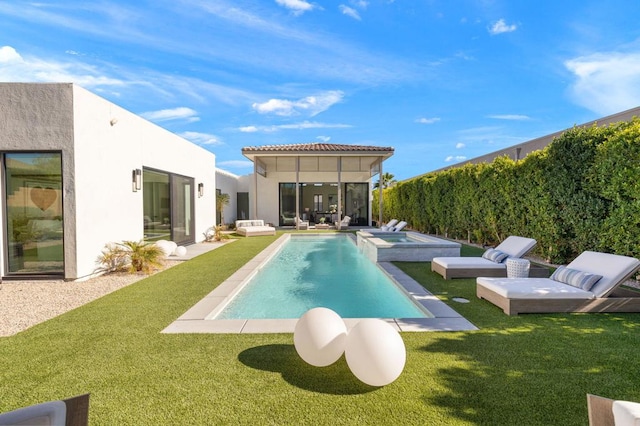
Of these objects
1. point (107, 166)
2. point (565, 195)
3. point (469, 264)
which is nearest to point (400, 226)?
point (565, 195)

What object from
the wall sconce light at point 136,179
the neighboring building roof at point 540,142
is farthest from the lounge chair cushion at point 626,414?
the wall sconce light at point 136,179

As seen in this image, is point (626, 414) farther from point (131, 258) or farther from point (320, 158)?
point (320, 158)

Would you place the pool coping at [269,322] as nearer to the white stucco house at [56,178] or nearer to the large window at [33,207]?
the white stucco house at [56,178]

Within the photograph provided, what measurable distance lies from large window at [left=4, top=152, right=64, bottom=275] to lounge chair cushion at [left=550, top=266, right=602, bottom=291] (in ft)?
30.1

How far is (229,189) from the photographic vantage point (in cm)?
2159

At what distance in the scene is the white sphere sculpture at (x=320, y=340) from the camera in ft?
9.65

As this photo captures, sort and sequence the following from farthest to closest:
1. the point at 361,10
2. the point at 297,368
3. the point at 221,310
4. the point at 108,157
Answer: the point at 361,10
the point at 108,157
the point at 221,310
the point at 297,368

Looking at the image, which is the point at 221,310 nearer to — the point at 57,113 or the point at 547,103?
the point at 57,113

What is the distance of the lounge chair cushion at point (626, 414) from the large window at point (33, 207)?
8427 mm

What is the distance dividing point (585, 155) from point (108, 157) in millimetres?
10530

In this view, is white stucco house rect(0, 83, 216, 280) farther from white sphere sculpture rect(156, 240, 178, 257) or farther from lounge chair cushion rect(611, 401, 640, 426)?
lounge chair cushion rect(611, 401, 640, 426)

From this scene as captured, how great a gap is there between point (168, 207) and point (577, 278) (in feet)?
36.0

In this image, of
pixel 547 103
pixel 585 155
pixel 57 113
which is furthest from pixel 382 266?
pixel 547 103

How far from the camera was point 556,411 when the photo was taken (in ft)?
7.88
